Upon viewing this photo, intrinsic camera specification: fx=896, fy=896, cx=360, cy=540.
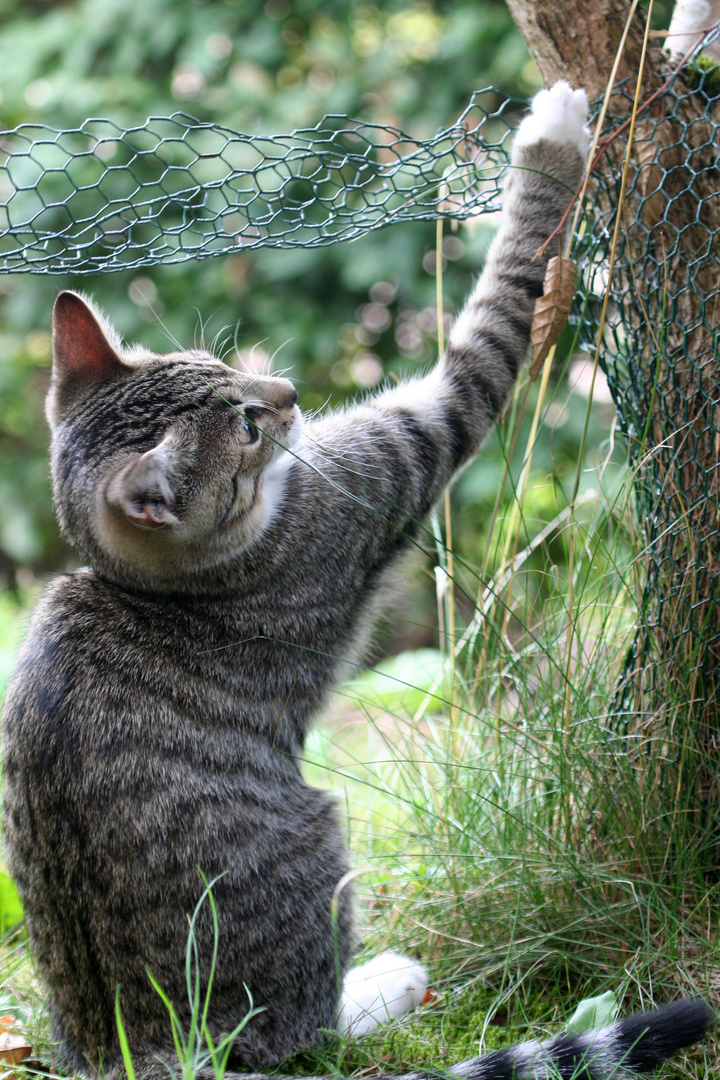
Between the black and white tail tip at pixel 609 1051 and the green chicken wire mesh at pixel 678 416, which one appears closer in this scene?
the black and white tail tip at pixel 609 1051

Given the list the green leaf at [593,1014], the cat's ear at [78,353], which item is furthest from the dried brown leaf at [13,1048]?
the cat's ear at [78,353]

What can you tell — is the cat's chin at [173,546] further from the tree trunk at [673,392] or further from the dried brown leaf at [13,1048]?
the dried brown leaf at [13,1048]

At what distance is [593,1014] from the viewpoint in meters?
1.61

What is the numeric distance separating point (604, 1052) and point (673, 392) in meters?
1.23

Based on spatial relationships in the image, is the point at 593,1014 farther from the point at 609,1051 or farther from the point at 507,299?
the point at 507,299

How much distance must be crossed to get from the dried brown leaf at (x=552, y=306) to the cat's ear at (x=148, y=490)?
0.80 metres

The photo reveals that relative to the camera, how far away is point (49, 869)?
5.52 ft

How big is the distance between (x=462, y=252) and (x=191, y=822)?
3.16 m

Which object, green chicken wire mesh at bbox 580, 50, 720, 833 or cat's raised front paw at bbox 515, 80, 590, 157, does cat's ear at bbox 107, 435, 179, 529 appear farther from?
cat's raised front paw at bbox 515, 80, 590, 157

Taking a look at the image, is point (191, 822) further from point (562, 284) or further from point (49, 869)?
point (562, 284)

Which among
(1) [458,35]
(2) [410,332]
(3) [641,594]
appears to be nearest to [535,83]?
(1) [458,35]

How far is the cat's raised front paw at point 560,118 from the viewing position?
198cm

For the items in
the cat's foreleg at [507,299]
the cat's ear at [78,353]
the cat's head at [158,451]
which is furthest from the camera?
the cat's foreleg at [507,299]

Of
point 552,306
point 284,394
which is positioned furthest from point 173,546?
point 552,306
